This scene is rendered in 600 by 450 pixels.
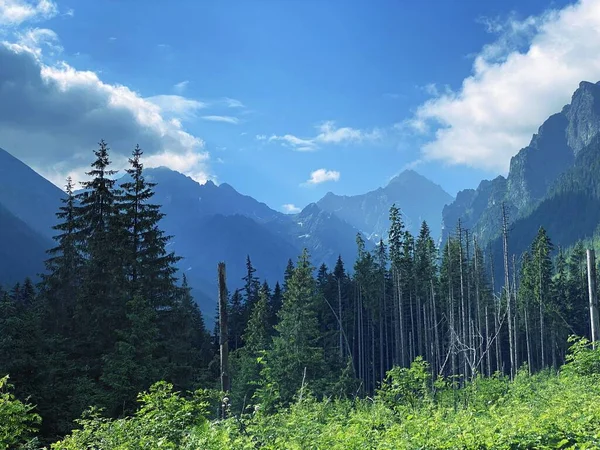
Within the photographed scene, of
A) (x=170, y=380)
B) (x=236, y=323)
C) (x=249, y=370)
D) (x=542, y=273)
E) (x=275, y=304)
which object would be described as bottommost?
(x=249, y=370)

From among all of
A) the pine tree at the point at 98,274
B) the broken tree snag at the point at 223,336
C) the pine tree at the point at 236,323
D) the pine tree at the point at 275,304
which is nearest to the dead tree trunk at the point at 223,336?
the broken tree snag at the point at 223,336

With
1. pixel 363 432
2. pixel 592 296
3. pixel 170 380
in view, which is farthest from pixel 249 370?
pixel 363 432

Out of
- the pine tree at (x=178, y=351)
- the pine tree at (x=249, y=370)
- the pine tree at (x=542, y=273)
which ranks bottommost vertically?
the pine tree at (x=249, y=370)

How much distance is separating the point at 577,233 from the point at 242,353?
19079cm

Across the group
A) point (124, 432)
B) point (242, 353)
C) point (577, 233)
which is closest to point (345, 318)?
point (242, 353)

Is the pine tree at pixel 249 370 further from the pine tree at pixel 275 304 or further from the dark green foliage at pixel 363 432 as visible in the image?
the dark green foliage at pixel 363 432

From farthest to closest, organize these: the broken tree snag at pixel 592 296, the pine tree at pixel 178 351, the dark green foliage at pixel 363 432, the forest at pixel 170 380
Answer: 1. the pine tree at pixel 178 351
2. the broken tree snag at pixel 592 296
3. the forest at pixel 170 380
4. the dark green foliage at pixel 363 432

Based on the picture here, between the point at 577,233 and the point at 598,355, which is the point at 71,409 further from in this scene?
the point at 577,233

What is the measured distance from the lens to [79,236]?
81.5ft

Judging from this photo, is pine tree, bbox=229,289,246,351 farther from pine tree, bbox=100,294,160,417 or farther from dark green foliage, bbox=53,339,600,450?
dark green foliage, bbox=53,339,600,450

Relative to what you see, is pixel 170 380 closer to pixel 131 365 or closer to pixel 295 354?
pixel 131 365

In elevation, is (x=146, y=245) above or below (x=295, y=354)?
above

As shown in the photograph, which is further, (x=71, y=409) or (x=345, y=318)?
(x=345, y=318)

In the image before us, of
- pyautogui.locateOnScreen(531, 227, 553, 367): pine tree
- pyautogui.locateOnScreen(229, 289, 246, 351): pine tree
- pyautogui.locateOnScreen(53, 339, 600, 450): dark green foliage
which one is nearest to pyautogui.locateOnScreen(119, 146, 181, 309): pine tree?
pyautogui.locateOnScreen(53, 339, 600, 450): dark green foliage
